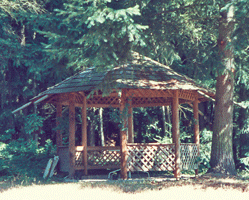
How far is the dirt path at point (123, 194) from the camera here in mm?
8195

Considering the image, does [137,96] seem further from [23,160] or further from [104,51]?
[23,160]

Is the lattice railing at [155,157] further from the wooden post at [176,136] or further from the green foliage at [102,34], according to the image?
the green foliage at [102,34]

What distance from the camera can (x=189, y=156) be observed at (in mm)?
14039

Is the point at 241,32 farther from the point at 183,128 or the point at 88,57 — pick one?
the point at 183,128

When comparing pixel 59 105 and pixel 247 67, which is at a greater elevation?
pixel 247 67

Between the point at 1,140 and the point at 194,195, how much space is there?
13.7m

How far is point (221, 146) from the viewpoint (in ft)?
40.2

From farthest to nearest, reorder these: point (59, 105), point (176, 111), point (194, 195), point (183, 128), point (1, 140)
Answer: point (183, 128) < point (1, 140) < point (59, 105) < point (176, 111) < point (194, 195)

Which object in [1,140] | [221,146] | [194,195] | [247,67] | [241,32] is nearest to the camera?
[194,195]

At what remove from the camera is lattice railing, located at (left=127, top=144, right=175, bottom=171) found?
516 inches

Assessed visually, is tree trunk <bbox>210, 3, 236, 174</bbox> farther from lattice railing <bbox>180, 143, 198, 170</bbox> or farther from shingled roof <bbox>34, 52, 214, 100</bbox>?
lattice railing <bbox>180, 143, 198, 170</bbox>

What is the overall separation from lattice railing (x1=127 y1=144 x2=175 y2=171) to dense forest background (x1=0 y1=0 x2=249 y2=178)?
165 centimetres

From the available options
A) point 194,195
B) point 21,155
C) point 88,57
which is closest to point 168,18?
point 88,57

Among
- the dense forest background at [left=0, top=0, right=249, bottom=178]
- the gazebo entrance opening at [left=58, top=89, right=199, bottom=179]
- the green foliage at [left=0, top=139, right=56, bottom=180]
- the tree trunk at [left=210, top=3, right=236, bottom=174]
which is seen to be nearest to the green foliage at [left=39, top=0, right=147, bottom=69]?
the dense forest background at [left=0, top=0, right=249, bottom=178]
